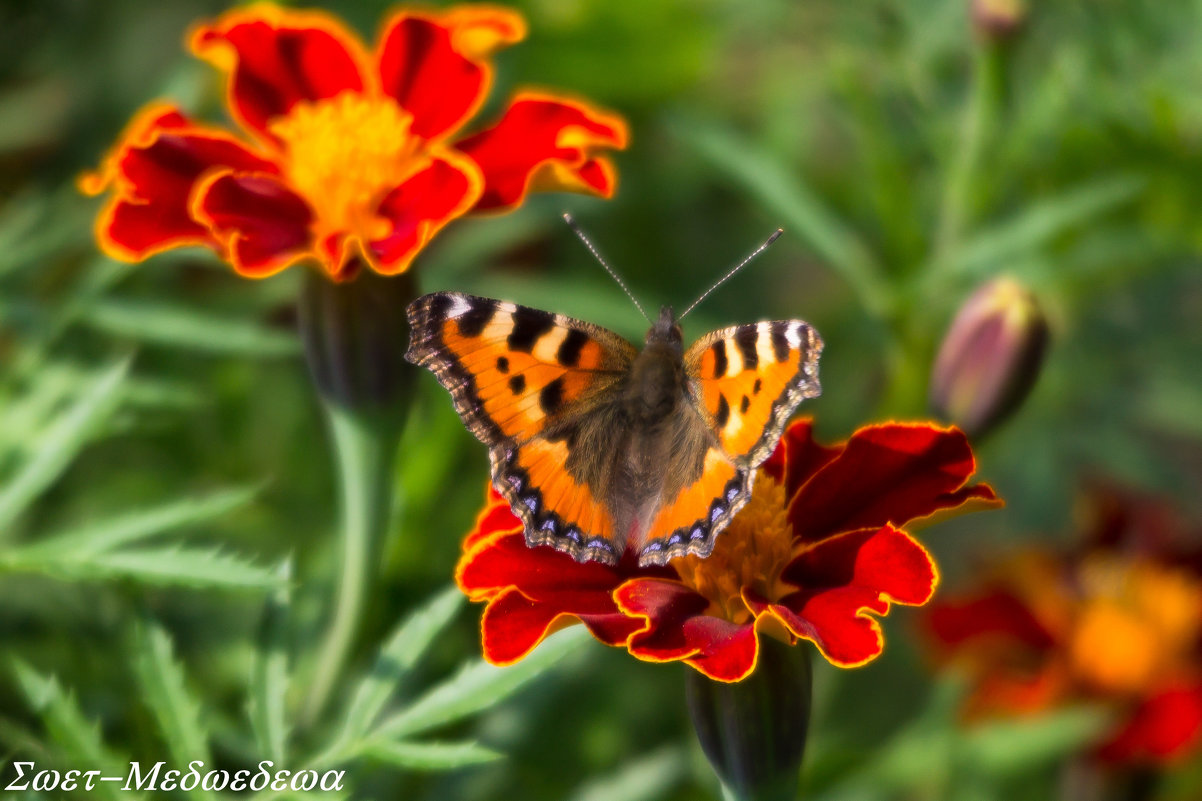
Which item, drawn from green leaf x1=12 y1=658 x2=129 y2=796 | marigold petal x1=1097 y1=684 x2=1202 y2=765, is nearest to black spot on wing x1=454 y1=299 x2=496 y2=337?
green leaf x1=12 y1=658 x2=129 y2=796

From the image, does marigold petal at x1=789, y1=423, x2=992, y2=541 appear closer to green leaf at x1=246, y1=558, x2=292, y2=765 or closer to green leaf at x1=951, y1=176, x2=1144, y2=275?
green leaf at x1=246, y1=558, x2=292, y2=765

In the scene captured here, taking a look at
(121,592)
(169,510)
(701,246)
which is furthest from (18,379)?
(701,246)

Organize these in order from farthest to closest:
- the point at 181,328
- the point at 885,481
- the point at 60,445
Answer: the point at 181,328, the point at 60,445, the point at 885,481

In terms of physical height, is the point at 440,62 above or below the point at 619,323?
above

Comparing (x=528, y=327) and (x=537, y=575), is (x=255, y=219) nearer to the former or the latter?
(x=528, y=327)

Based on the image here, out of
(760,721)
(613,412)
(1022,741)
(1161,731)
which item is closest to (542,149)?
(613,412)

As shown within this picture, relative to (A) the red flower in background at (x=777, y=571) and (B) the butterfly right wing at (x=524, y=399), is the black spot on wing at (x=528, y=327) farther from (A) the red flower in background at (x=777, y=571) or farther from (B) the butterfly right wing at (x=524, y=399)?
(A) the red flower in background at (x=777, y=571)
